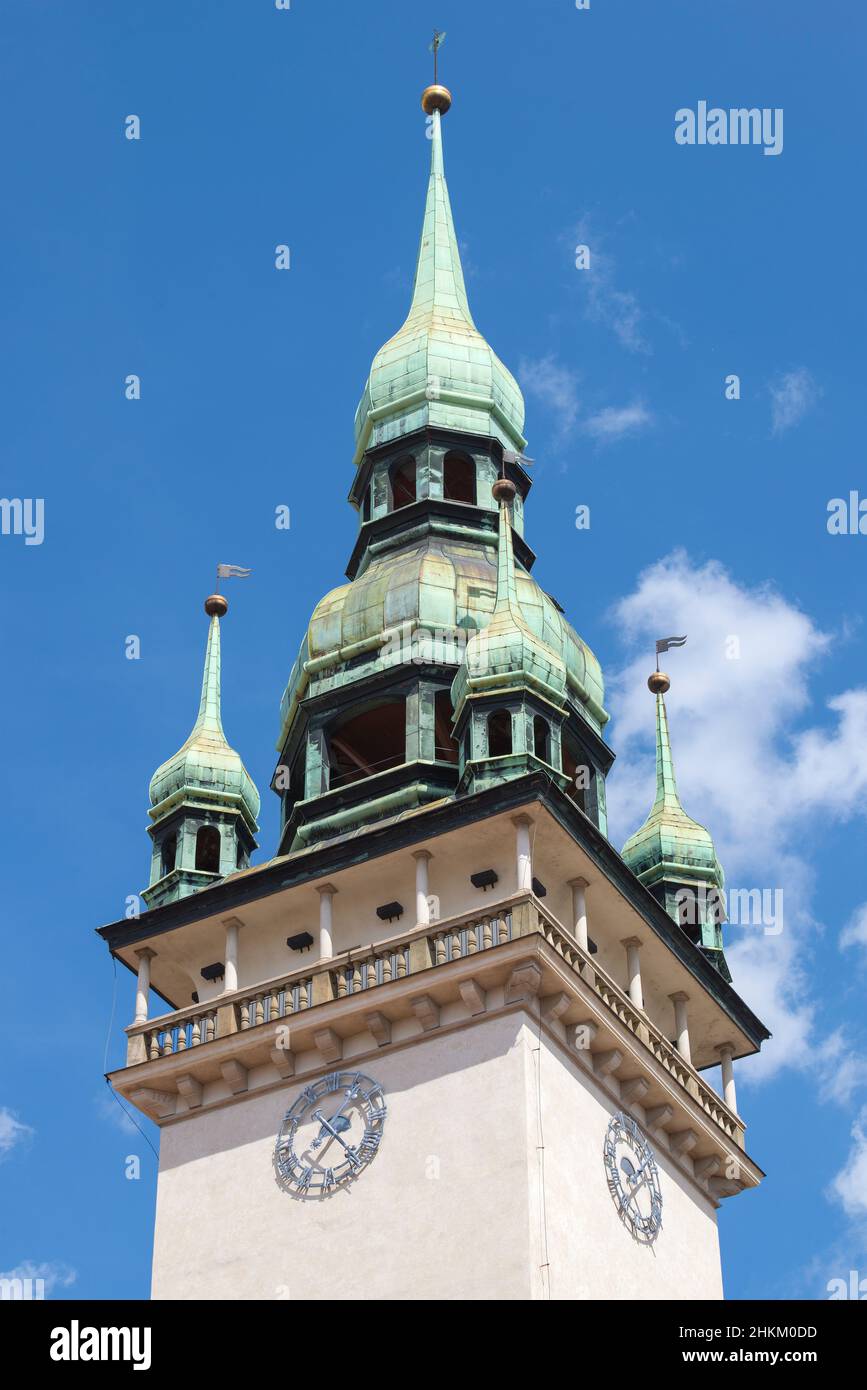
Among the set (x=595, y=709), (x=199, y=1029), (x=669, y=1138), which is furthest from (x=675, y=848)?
(x=199, y=1029)

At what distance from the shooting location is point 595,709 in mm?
42750

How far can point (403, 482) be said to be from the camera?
46688 millimetres

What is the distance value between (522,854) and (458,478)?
12009 mm

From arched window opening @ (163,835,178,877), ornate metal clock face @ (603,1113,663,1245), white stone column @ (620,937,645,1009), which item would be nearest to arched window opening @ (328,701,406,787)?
arched window opening @ (163,835,178,877)

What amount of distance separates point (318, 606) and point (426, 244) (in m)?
10.5

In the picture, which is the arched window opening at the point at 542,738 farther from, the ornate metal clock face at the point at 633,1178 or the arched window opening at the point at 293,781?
the ornate metal clock face at the point at 633,1178

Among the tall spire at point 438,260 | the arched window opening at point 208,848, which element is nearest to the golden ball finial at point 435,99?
the tall spire at point 438,260

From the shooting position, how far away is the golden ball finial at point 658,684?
1786 inches

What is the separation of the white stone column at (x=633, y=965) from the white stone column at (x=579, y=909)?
3.15 feet

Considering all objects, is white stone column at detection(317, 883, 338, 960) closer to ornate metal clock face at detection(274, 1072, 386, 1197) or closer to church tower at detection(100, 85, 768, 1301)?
church tower at detection(100, 85, 768, 1301)

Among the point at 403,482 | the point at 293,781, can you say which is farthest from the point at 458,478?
the point at 293,781

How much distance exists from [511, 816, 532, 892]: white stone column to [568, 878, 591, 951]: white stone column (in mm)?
1136

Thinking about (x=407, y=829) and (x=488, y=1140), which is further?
(x=407, y=829)

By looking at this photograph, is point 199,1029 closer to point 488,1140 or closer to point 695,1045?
point 488,1140
